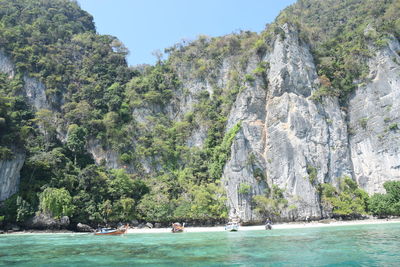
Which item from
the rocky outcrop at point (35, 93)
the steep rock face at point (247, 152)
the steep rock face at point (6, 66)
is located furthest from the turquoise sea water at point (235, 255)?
the steep rock face at point (6, 66)

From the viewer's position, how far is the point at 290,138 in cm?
4222

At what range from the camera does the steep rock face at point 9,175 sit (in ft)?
115

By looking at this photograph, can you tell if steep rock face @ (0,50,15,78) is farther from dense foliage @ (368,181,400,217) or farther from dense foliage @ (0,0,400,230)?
dense foliage @ (368,181,400,217)

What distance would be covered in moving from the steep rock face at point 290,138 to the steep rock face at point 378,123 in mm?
1784

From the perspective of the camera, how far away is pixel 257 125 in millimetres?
44656

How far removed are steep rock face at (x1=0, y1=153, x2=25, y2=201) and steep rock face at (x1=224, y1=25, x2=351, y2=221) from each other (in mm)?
23556

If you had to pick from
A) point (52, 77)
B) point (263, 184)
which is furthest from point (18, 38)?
point (263, 184)

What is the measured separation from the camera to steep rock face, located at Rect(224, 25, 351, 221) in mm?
38781

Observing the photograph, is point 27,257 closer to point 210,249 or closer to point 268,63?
point 210,249

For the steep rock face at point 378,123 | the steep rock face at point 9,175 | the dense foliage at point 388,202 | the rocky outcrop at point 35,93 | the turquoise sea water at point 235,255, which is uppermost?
the rocky outcrop at point 35,93

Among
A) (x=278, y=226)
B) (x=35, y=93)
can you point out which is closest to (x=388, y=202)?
(x=278, y=226)

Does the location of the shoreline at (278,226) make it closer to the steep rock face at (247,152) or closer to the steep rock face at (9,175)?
the steep rock face at (247,152)

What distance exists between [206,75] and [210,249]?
40401 millimetres

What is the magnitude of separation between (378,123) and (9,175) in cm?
4435
